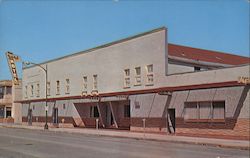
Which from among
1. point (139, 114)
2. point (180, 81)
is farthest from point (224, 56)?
point (139, 114)

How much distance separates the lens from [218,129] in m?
25.5

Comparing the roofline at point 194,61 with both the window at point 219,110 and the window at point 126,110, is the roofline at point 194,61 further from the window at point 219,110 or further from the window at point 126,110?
the window at point 126,110

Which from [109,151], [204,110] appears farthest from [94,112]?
[109,151]

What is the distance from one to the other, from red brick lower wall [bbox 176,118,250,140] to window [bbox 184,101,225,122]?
0.38 metres

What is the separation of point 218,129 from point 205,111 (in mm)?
1600

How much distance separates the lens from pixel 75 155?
14.7 metres

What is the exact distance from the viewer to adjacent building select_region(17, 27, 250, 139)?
83.1 ft

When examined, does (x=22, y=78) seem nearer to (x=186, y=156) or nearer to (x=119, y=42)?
(x=119, y=42)

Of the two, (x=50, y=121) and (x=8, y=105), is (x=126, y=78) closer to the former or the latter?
(x=50, y=121)

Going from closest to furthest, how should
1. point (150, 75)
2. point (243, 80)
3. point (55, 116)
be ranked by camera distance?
point (243, 80) → point (150, 75) → point (55, 116)

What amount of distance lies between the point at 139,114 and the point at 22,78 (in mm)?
27427

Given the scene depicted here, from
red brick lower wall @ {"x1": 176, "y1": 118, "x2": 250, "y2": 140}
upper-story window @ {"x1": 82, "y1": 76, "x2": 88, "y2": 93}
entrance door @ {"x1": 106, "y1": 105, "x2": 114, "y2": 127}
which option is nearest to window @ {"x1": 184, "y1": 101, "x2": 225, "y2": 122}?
red brick lower wall @ {"x1": 176, "y1": 118, "x2": 250, "y2": 140}

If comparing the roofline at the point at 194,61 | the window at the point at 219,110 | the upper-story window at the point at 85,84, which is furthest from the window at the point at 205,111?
the upper-story window at the point at 85,84

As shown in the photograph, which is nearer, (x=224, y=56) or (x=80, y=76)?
(x=224, y=56)
